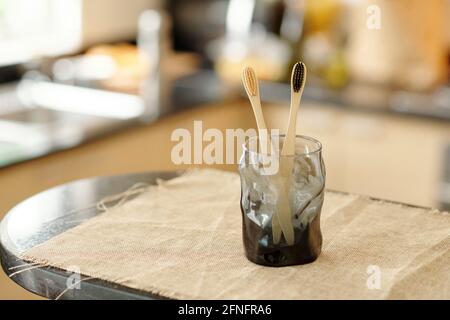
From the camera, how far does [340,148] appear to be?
10.2ft

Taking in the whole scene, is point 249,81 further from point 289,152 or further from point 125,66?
point 125,66

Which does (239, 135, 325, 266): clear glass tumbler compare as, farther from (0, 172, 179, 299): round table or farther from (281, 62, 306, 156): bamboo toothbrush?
(0, 172, 179, 299): round table

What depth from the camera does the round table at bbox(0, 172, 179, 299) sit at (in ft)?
4.11

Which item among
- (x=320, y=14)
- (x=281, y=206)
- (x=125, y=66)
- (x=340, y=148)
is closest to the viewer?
(x=281, y=206)

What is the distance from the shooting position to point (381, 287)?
1234mm

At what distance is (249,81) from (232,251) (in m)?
0.27

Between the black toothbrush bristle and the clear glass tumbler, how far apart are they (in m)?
0.10

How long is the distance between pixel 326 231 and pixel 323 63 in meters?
1.95

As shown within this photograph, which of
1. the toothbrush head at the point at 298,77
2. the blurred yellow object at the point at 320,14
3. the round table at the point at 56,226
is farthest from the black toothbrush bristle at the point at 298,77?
the blurred yellow object at the point at 320,14

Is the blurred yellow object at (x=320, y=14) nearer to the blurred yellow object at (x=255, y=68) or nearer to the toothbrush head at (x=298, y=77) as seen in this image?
the blurred yellow object at (x=255, y=68)

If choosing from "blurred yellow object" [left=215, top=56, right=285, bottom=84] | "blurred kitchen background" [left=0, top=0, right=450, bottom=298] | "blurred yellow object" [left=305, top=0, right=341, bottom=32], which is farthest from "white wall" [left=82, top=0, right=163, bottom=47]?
"blurred yellow object" [left=305, top=0, right=341, bottom=32]

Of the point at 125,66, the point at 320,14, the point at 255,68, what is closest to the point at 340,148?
the point at 255,68
